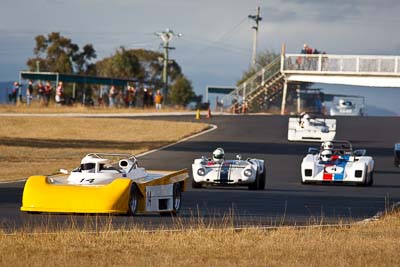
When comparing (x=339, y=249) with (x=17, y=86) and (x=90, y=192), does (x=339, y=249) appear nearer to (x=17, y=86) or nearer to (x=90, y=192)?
(x=90, y=192)

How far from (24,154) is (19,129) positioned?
60.4 ft

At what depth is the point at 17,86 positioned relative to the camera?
89062 millimetres

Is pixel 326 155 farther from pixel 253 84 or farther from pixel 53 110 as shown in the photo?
pixel 253 84

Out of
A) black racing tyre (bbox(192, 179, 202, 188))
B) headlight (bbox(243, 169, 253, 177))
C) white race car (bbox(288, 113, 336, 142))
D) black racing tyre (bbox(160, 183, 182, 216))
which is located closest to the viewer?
black racing tyre (bbox(160, 183, 182, 216))

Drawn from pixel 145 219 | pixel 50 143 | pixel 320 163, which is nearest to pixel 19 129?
pixel 50 143

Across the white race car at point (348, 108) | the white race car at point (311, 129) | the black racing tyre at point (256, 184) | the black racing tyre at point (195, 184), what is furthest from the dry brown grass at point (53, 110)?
the black racing tyre at point (256, 184)

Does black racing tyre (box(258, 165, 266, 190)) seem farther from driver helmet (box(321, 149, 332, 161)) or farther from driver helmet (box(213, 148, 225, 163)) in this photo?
driver helmet (box(321, 149, 332, 161))

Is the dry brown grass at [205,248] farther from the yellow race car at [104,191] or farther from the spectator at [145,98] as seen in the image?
the spectator at [145,98]

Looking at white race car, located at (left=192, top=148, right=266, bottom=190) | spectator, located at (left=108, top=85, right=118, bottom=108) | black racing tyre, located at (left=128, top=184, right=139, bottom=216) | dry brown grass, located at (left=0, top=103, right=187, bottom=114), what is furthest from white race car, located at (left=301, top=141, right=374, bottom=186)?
spectator, located at (left=108, top=85, right=118, bottom=108)

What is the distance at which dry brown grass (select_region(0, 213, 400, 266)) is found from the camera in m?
13.6

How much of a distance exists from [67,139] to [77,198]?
121 ft

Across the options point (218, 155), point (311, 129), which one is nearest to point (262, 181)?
point (218, 155)

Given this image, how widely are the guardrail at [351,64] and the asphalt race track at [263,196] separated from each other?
19.2m

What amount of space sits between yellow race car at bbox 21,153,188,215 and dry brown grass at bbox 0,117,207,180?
10675 mm
